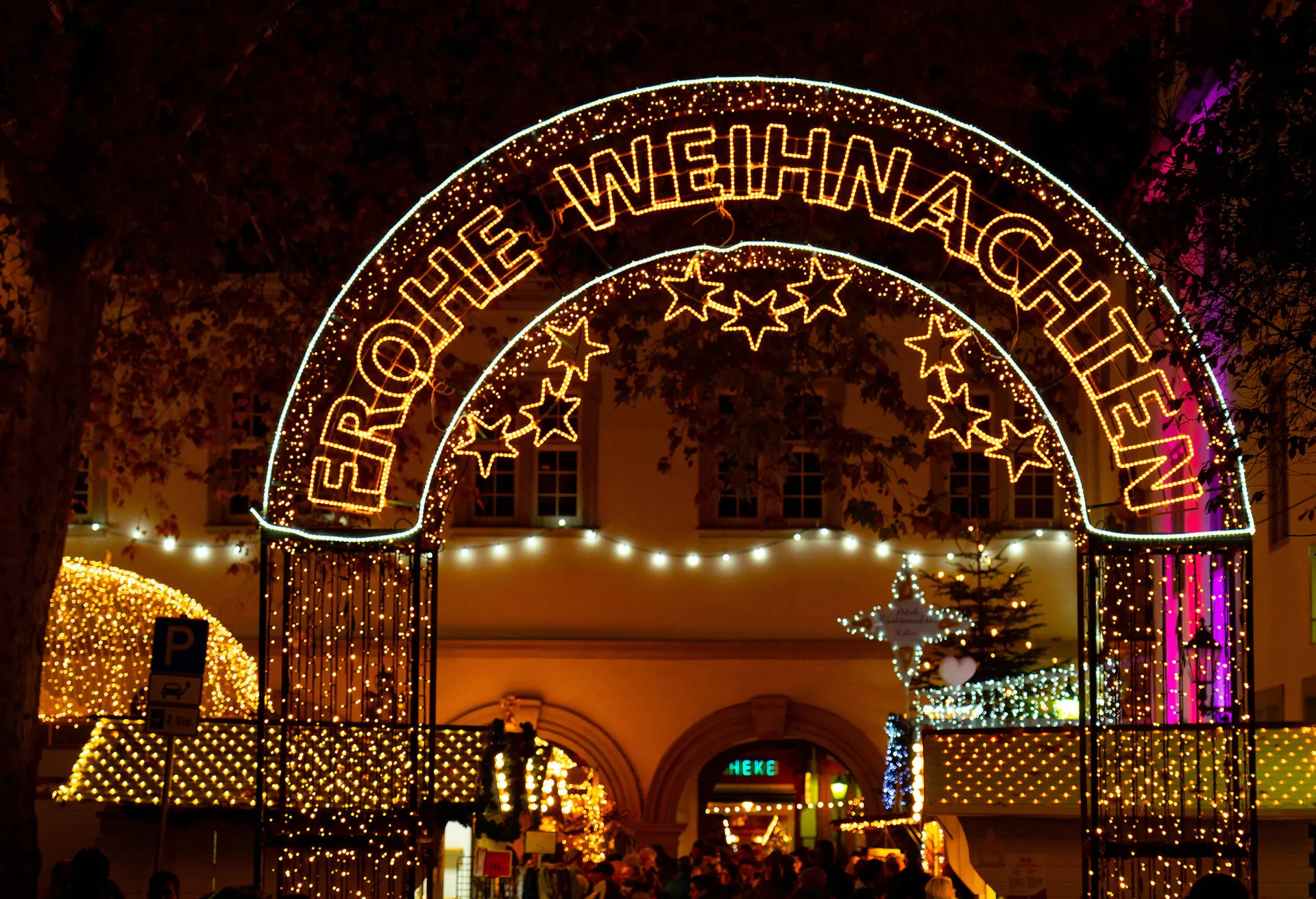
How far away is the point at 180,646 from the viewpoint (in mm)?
11688

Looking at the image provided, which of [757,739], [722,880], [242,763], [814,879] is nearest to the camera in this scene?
[814,879]

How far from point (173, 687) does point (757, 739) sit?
1575cm

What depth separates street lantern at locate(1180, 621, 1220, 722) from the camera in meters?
10.1

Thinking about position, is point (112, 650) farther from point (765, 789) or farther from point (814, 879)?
point (765, 789)

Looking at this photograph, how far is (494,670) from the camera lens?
86.7 feet

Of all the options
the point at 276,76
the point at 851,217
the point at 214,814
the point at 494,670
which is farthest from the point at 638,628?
the point at 214,814

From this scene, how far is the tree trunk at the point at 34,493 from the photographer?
42.1 ft

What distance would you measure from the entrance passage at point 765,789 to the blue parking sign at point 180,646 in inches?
704

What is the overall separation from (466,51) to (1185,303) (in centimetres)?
935

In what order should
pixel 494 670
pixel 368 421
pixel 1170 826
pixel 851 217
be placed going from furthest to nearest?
pixel 494 670 → pixel 851 217 → pixel 368 421 → pixel 1170 826

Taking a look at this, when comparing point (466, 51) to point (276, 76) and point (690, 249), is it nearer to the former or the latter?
point (276, 76)

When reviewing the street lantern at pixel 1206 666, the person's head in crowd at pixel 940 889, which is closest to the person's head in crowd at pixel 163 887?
the person's head in crowd at pixel 940 889

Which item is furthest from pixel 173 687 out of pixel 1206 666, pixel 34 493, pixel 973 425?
pixel 1206 666

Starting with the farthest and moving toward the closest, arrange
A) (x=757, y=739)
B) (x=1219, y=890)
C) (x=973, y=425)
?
(x=757, y=739) → (x=973, y=425) → (x=1219, y=890)
